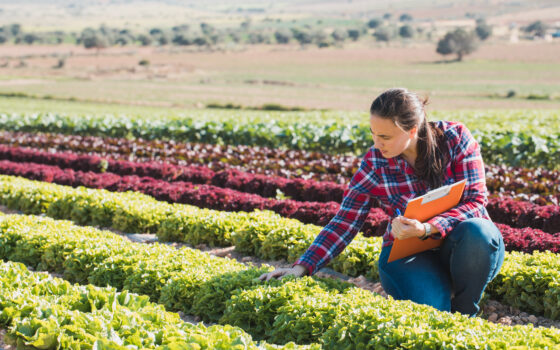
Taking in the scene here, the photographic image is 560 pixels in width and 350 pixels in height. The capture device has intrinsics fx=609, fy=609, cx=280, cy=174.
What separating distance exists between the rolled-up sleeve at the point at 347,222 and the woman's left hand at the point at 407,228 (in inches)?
21.7

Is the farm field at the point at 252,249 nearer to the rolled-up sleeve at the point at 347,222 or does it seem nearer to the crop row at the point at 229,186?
the crop row at the point at 229,186

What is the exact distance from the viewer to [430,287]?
4324 millimetres

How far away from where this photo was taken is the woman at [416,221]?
163 inches

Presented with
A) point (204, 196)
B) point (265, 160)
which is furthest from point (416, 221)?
point (265, 160)

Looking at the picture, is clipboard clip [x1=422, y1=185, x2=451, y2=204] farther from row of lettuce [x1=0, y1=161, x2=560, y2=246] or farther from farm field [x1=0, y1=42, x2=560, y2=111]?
farm field [x1=0, y1=42, x2=560, y2=111]

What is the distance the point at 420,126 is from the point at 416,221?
0.70m

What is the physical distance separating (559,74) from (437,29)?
90.2 metres

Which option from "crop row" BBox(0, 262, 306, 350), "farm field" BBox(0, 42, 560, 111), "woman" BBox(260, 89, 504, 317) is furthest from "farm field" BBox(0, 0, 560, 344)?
"farm field" BBox(0, 42, 560, 111)

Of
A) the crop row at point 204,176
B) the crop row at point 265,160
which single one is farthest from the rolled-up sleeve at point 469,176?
the crop row at point 204,176

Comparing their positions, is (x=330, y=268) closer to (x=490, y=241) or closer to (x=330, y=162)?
(x=490, y=241)

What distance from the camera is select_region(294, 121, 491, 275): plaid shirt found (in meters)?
4.44

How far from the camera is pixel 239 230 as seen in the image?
6762mm

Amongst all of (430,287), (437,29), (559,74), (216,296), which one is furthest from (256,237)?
(437,29)

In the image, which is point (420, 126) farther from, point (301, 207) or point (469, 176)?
point (301, 207)
